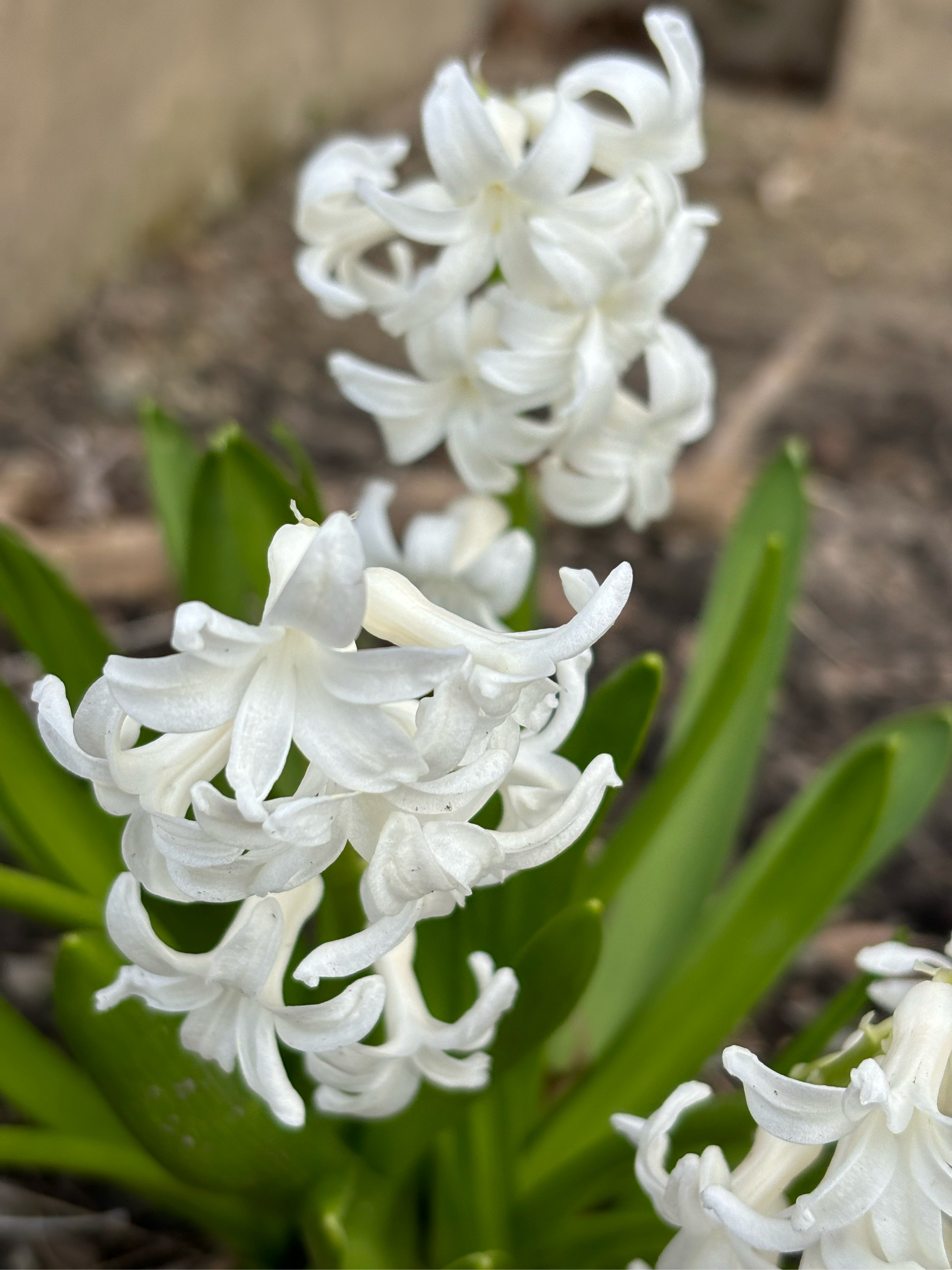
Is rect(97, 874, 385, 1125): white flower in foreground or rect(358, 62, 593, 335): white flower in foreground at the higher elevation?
rect(358, 62, 593, 335): white flower in foreground

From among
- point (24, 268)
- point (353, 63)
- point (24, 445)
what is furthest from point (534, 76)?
point (24, 445)

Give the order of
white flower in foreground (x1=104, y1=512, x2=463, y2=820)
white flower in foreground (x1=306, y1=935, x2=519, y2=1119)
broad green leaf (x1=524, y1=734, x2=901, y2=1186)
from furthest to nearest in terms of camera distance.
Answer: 1. broad green leaf (x1=524, y1=734, x2=901, y2=1186)
2. white flower in foreground (x1=306, y1=935, x2=519, y2=1119)
3. white flower in foreground (x1=104, y1=512, x2=463, y2=820)

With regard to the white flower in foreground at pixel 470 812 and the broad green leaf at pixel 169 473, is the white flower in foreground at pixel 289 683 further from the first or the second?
the broad green leaf at pixel 169 473

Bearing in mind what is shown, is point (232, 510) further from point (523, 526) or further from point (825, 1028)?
point (825, 1028)

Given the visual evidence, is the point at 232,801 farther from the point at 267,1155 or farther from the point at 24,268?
the point at 24,268

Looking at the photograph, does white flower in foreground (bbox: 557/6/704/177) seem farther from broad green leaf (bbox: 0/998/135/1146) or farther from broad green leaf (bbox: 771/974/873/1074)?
broad green leaf (bbox: 0/998/135/1146)

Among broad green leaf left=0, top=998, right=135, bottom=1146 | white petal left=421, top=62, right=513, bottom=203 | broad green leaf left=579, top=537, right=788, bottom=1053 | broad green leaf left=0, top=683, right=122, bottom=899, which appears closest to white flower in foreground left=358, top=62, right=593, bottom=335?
white petal left=421, top=62, right=513, bottom=203
